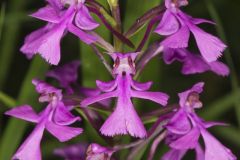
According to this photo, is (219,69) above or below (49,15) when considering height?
below

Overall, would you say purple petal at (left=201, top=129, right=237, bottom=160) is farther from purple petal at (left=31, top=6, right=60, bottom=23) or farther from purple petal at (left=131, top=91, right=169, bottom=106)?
purple petal at (left=31, top=6, right=60, bottom=23)

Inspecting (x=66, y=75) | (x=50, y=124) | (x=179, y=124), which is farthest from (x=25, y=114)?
(x=179, y=124)

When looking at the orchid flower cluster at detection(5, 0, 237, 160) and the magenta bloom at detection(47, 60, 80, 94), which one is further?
the magenta bloom at detection(47, 60, 80, 94)

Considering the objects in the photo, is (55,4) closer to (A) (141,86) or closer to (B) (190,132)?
(A) (141,86)

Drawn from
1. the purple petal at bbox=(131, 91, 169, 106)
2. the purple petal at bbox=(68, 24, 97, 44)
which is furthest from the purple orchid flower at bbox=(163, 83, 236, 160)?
the purple petal at bbox=(68, 24, 97, 44)

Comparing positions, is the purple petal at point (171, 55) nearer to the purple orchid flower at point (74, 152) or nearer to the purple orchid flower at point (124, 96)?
the purple orchid flower at point (124, 96)

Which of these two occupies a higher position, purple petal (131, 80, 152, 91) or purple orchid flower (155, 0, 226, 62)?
purple orchid flower (155, 0, 226, 62)

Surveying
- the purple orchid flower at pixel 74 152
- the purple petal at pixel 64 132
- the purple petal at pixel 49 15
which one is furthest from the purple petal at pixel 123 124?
the purple orchid flower at pixel 74 152
